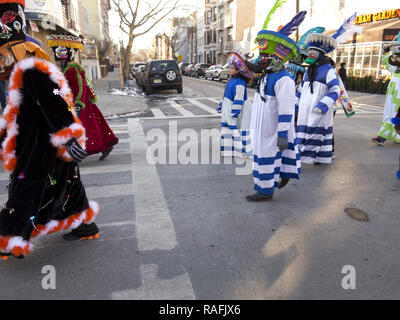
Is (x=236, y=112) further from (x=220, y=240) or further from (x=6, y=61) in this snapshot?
(x=6, y=61)

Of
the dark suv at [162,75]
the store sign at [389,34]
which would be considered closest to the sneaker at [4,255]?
the dark suv at [162,75]

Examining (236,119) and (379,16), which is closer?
(236,119)

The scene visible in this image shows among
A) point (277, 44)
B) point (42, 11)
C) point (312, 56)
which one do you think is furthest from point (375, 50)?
point (277, 44)

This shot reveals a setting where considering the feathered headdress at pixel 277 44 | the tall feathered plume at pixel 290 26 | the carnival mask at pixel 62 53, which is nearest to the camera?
the feathered headdress at pixel 277 44

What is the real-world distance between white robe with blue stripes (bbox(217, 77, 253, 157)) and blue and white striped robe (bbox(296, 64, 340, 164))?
3.08 feet

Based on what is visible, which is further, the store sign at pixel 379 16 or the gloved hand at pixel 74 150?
the store sign at pixel 379 16

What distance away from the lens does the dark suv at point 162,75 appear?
722 inches

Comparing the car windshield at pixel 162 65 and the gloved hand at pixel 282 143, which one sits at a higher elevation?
the car windshield at pixel 162 65

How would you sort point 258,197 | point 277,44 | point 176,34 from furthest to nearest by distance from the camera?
point 176,34, point 258,197, point 277,44

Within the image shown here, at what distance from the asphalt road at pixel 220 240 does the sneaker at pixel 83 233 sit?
0.08 m

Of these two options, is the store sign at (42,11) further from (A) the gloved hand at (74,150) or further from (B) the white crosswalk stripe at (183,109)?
(A) the gloved hand at (74,150)

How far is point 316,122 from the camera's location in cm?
562

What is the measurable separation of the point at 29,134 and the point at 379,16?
24.7 m
